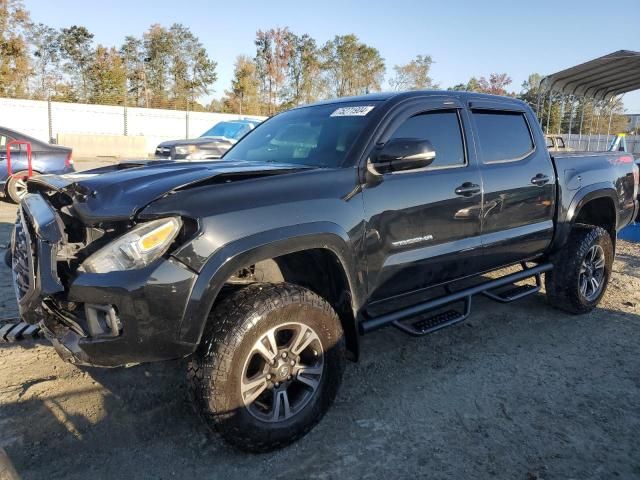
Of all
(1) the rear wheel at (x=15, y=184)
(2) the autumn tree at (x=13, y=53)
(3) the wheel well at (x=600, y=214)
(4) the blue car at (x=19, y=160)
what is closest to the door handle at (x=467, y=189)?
(3) the wheel well at (x=600, y=214)

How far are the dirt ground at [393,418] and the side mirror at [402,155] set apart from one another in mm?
1471

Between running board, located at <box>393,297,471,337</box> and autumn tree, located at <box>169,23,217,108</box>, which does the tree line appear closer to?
autumn tree, located at <box>169,23,217,108</box>

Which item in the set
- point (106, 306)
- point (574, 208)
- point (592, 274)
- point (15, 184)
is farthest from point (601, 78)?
point (106, 306)

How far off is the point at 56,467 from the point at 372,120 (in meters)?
2.62

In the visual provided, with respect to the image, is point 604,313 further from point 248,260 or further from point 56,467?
point 56,467

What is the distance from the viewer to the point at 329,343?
2.88 meters

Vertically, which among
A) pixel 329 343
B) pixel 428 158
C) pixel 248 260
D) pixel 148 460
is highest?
pixel 428 158

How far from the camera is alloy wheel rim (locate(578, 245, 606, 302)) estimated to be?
4867 mm

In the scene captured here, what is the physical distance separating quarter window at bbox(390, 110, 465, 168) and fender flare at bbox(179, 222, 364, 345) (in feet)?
3.34

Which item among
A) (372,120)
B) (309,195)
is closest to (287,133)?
(372,120)

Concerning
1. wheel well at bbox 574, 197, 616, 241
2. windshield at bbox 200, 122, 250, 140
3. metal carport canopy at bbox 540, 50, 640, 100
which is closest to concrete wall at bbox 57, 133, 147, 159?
windshield at bbox 200, 122, 250, 140

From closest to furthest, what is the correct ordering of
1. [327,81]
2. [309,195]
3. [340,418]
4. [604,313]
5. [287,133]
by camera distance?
[309,195] < [340,418] < [287,133] < [604,313] < [327,81]

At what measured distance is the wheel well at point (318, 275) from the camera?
9.71 feet

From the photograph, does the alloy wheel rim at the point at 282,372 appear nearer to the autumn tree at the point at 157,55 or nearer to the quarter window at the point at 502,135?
the quarter window at the point at 502,135
